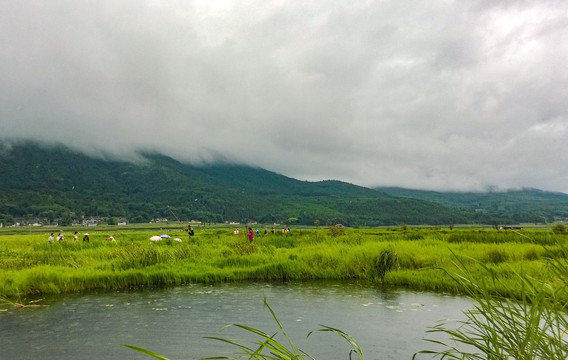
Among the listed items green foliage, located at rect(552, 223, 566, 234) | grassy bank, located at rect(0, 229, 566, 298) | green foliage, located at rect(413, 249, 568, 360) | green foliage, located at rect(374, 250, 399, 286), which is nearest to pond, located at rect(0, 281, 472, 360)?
grassy bank, located at rect(0, 229, 566, 298)

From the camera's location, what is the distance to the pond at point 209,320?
362 inches

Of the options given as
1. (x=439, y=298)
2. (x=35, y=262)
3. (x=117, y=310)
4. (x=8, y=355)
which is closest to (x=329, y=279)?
(x=439, y=298)

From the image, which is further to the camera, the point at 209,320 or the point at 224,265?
the point at 224,265

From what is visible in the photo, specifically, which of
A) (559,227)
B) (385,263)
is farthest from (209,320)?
(559,227)

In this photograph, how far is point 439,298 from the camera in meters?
14.2

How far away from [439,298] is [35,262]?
20.7 m

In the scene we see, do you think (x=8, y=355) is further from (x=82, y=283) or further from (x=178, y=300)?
(x=82, y=283)

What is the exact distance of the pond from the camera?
9.20 metres

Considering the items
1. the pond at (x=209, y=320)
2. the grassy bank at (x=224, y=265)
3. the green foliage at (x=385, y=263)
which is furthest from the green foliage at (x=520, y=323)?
the green foliage at (x=385, y=263)

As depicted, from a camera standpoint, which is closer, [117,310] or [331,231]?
[117,310]

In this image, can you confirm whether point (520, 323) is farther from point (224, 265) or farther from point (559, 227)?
point (559, 227)

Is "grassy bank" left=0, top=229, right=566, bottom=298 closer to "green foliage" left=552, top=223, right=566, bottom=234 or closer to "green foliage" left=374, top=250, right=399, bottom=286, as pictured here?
"green foliage" left=374, top=250, right=399, bottom=286

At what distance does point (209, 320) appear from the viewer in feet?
37.4

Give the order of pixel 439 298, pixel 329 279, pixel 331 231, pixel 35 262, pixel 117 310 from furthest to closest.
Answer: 1. pixel 331 231
2. pixel 35 262
3. pixel 329 279
4. pixel 439 298
5. pixel 117 310
